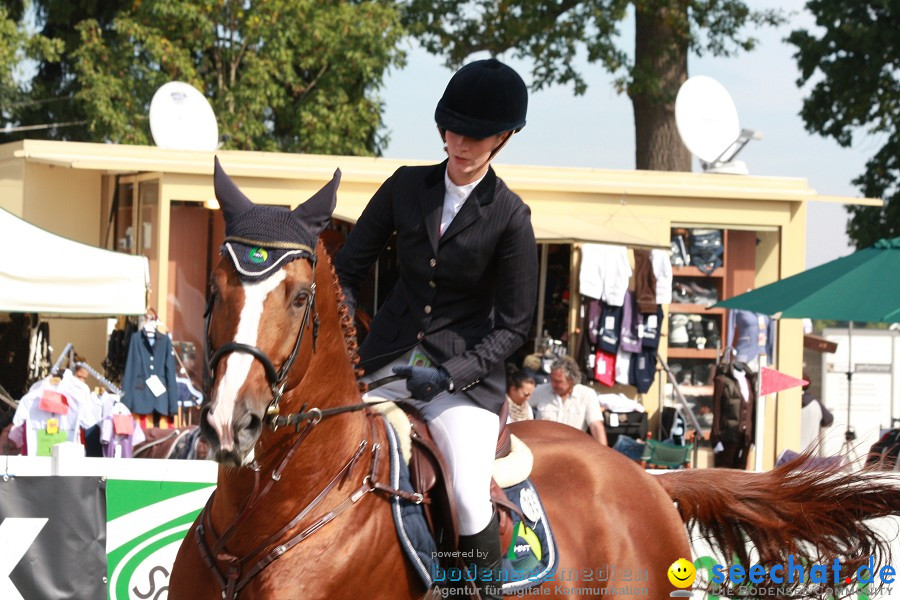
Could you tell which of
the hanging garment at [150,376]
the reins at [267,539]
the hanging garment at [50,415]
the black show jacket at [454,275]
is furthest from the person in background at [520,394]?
the reins at [267,539]

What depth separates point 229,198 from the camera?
3486 millimetres

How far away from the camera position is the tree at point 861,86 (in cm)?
2509

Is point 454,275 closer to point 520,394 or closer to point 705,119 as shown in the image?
point 520,394

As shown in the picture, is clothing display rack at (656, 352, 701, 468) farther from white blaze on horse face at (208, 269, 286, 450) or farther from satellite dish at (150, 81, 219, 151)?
white blaze on horse face at (208, 269, 286, 450)

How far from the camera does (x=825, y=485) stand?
5.29 meters

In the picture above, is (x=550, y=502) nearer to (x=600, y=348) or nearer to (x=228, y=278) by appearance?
Answer: (x=228, y=278)

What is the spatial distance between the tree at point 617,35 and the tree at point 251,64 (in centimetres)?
134

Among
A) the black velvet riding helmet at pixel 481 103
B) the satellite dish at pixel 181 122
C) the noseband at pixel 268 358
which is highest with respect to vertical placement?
the satellite dish at pixel 181 122

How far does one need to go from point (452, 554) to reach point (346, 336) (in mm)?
821

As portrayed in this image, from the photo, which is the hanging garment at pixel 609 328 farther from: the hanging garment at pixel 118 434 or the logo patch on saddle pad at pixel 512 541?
the logo patch on saddle pad at pixel 512 541

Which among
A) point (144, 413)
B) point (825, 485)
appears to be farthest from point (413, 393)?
point (144, 413)

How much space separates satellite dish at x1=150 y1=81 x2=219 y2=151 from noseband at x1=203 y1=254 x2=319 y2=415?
1140cm

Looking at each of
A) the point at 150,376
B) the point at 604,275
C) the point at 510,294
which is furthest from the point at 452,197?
the point at 604,275

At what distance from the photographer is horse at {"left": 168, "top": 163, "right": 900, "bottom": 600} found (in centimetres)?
317
